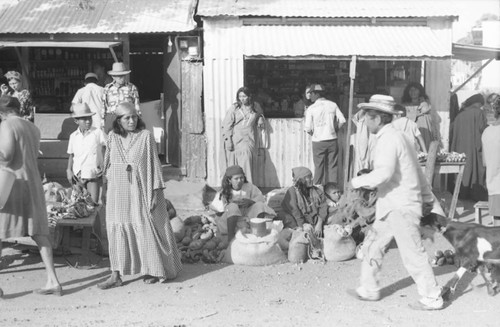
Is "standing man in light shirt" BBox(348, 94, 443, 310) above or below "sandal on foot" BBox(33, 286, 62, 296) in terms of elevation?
above

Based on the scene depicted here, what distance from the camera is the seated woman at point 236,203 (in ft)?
25.2

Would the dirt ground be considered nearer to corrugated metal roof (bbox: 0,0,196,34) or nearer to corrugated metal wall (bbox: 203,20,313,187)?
corrugated metal wall (bbox: 203,20,313,187)

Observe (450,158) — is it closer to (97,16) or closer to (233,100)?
(233,100)

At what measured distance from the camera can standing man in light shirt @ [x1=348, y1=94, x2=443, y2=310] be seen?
5.73 metres

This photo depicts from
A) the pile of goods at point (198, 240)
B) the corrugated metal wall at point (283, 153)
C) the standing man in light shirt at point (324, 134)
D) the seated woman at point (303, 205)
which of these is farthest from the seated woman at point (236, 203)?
the corrugated metal wall at point (283, 153)

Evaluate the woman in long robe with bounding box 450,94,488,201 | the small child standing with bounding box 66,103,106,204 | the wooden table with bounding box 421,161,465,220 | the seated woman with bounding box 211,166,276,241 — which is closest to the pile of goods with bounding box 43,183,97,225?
the small child standing with bounding box 66,103,106,204

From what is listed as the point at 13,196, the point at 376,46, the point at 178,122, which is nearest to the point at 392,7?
the point at 376,46

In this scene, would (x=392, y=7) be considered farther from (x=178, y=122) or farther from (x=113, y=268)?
(x=113, y=268)

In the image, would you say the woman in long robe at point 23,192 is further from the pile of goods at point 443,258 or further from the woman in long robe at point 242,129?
the woman in long robe at point 242,129

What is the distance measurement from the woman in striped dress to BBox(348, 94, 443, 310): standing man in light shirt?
1873 millimetres

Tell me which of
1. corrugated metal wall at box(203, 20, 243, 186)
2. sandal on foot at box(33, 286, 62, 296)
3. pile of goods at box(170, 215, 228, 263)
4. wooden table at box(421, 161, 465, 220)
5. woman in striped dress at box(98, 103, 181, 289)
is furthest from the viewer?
corrugated metal wall at box(203, 20, 243, 186)

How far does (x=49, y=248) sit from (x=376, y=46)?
561 cm

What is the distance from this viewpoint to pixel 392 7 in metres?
10.5

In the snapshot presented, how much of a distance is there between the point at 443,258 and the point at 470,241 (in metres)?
1.15
